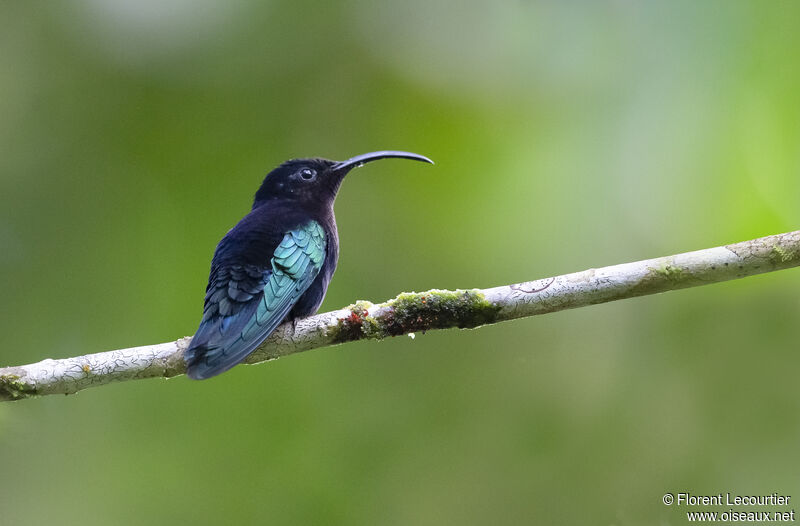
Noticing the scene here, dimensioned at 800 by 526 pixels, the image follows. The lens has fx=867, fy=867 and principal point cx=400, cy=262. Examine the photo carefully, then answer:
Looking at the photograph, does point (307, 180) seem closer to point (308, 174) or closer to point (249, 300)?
point (308, 174)

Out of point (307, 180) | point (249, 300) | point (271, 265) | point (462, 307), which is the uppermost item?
point (307, 180)

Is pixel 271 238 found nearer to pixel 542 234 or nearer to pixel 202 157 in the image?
pixel 202 157

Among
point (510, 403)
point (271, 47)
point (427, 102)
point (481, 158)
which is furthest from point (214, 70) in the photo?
point (510, 403)

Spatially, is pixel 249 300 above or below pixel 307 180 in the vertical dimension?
below

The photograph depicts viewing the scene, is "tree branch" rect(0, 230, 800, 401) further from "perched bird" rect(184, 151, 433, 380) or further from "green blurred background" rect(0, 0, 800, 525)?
"green blurred background" rect(0, 0, 800, 525)

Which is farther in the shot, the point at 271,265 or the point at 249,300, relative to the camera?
the point at 271,265

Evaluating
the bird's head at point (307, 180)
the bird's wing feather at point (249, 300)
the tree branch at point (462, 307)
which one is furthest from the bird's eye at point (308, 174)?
the tree branch at point (462, 307)

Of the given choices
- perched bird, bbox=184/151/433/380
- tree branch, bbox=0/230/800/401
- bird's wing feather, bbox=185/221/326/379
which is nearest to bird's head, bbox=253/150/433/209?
perched bird, bbox=184/151/433/380

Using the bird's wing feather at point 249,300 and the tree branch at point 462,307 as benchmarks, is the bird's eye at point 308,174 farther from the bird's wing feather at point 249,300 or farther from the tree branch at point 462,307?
the tree branch at point 462,307

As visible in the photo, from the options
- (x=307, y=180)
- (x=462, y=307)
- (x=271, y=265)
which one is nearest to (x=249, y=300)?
(x=271, y=265)
